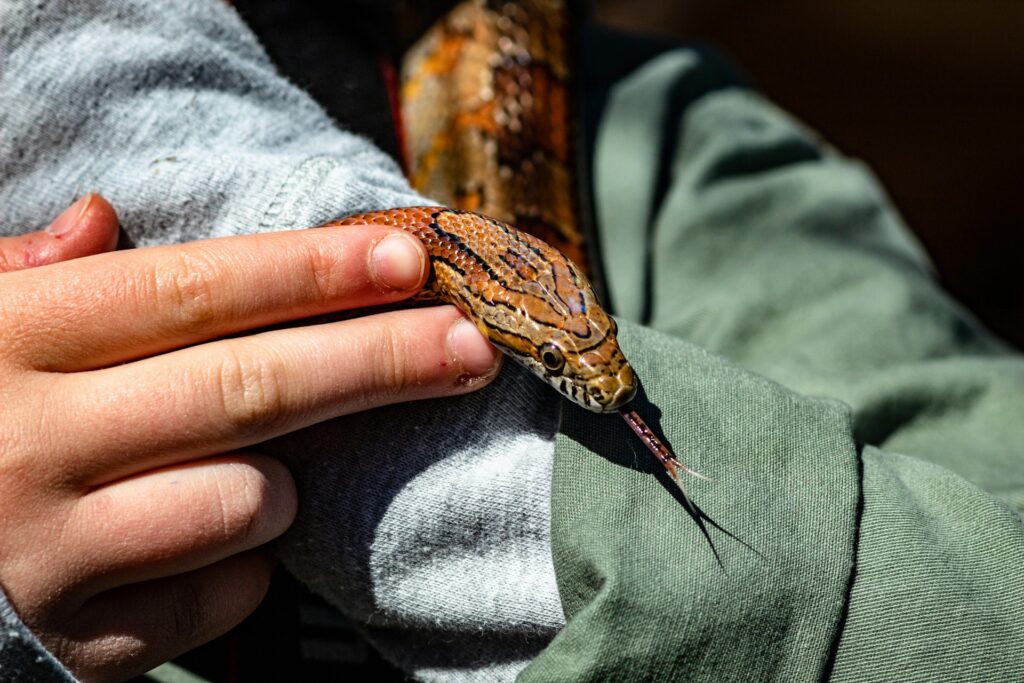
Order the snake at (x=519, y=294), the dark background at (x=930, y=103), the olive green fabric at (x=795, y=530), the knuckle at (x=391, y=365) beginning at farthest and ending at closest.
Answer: the dark background at (x=930, y=103)
the snake at (x=519, y=294)
the knuckle at (x=391, y=365)
the olive green fabric at (x=795, y=530)

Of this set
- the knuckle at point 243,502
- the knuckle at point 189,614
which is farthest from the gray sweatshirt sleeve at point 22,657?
the knuckle at point 243,502

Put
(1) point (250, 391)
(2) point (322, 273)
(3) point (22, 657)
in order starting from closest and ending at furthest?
(3) point (22, 657)
(1) point (250, 391)
(2) point (322, 273)

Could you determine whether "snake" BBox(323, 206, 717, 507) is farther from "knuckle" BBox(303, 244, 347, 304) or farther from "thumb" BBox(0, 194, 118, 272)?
"thumb" BBox(0, 194, 118, 272)

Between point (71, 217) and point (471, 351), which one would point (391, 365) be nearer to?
point (471, 351)

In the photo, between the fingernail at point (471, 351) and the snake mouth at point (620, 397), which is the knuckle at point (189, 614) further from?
the snake mouth at point (620, 397)

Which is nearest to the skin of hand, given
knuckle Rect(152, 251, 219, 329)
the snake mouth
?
knuckle Rect(152, 251, 219, 329)

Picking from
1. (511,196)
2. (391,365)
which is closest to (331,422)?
(391,365)
